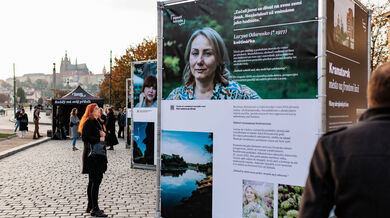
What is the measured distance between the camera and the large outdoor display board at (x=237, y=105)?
3.79 metres

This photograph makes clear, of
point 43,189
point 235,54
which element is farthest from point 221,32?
point 43,189

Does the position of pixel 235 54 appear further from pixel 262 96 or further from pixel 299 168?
pixel 299 168

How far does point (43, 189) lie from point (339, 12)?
24.0 feet

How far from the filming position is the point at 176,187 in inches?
190

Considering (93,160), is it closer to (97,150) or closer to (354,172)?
(97,150)

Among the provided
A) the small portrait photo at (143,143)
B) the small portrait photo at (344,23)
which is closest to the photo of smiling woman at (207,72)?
the small portrait photo at (344,23)

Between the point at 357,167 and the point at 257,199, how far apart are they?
95.3 inches

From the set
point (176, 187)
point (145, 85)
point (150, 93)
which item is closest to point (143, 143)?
point (150, 93)

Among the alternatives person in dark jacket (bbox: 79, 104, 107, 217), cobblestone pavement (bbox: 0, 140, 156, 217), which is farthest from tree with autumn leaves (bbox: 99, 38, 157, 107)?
person in dark jacket (bbox: 79, 104, 107, 217)

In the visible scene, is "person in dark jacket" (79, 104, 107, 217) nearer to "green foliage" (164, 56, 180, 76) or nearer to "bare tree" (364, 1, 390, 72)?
"green foliage" (164, 56, 180, 76)

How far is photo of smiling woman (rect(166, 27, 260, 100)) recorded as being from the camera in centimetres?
435

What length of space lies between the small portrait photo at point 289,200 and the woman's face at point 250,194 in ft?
1.02

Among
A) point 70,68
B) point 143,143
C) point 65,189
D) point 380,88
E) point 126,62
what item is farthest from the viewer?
point 70,68

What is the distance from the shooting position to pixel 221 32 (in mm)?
4410
